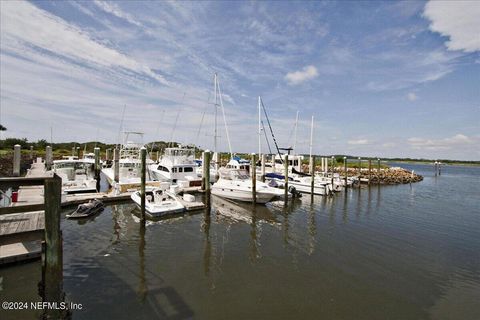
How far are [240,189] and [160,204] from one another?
7336 millimetres

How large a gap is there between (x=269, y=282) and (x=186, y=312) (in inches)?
119

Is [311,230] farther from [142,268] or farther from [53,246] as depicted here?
[53,246]

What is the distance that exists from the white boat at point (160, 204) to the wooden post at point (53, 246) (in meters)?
10.4

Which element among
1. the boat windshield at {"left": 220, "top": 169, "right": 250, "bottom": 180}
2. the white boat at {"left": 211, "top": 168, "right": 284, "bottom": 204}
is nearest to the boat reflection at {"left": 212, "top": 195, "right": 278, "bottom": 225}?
the white boat at {"left": 211, "top": 168, "right": 284, "bottom": 204}

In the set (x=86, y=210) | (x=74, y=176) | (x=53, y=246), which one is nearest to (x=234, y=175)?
(x=86, y=210)

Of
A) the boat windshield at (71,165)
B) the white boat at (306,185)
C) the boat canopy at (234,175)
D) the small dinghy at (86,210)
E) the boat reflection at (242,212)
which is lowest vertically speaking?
the boat reflection at (242,212)

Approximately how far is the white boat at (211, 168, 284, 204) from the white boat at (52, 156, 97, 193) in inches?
416

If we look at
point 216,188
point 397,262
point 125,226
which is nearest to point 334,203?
point 216,188

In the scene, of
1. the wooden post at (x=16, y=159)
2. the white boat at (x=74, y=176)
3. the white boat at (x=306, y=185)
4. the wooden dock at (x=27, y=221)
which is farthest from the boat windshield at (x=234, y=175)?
the wooden post at (x=16, y=159)

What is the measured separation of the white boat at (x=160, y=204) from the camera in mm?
16078

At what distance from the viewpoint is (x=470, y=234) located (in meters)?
15.3

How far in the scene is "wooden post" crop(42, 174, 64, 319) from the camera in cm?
506

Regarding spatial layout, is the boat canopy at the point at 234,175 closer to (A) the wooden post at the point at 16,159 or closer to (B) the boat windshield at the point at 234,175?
(B) the boat windshield at the point at 234,175

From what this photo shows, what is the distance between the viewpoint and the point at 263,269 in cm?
977
